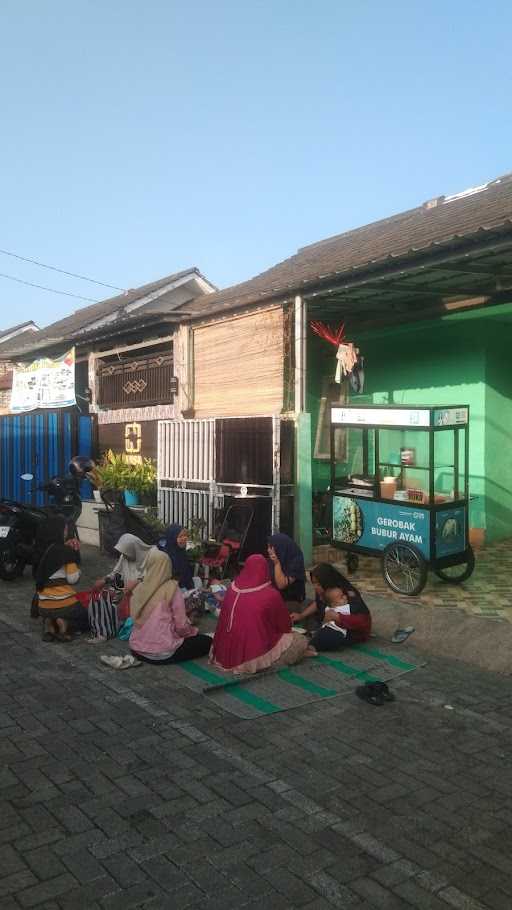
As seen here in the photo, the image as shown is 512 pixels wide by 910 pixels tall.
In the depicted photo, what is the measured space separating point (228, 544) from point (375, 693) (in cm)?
470

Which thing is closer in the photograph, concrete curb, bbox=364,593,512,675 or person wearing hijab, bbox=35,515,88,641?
concrete curb, bbox=364,593,512,675

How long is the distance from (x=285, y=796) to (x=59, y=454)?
42.4 ft

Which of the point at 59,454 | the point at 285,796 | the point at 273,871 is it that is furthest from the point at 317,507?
the point at 273,871

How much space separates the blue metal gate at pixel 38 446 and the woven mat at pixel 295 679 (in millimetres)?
9131

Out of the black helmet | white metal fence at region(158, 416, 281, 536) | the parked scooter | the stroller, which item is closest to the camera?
the stroller

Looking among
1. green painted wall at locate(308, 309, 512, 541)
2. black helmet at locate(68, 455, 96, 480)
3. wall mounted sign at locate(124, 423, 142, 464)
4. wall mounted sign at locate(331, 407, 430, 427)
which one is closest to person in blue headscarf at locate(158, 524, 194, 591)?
wall mounted sign at locate(331, 407, 430, 427)

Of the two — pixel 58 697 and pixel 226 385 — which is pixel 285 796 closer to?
pixel 58 697

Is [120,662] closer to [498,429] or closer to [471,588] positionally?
[471,588]

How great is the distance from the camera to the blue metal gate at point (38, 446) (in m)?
15.8

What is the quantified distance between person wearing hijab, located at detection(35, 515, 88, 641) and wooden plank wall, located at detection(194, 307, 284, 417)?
4505 mm

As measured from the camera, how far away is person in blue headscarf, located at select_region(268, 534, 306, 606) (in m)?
8.28

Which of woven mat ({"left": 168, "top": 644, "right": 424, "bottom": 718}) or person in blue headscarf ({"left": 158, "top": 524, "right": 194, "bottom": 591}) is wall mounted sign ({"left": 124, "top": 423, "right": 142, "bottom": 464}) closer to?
person in blue headscarf ({"left": 158, "top": 524, "right": 194, "bottom": 591})

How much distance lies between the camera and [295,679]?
6.60m

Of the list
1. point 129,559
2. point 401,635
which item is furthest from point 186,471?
point 401,635
